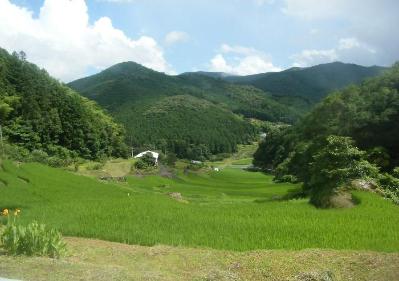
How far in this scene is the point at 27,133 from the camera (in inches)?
3214

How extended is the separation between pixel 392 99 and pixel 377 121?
2.47 metres

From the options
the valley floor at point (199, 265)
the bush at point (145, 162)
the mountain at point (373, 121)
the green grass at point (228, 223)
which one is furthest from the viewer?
the bush at point (145, 162)

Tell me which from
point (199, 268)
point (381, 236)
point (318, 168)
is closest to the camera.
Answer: point (199, 268)

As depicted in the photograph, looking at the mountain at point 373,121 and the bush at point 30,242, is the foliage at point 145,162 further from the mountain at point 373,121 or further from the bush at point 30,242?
the bush at point 30,242

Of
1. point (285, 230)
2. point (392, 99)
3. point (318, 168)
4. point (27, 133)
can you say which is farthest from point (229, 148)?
point (285, 230)

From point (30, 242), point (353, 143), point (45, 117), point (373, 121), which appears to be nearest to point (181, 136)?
point (45, 117)

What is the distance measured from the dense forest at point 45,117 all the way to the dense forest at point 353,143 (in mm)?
37256

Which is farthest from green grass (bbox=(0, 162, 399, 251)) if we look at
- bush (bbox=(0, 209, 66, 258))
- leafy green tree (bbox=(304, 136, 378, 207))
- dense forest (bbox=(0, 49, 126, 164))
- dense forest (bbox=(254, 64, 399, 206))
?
dense forest (bbox=(0, 49, 126, 164))

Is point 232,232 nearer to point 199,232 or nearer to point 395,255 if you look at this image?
point 199,232

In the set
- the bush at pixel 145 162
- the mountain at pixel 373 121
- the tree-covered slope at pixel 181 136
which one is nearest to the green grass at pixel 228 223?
the mountain at pixel 373 121

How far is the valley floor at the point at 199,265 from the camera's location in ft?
34.2

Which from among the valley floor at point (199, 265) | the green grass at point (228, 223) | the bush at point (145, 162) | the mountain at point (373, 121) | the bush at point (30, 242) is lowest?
the bush at point (145, 162)

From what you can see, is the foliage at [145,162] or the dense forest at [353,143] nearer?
the dense forest at [353,143]

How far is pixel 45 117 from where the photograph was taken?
8731 cm
